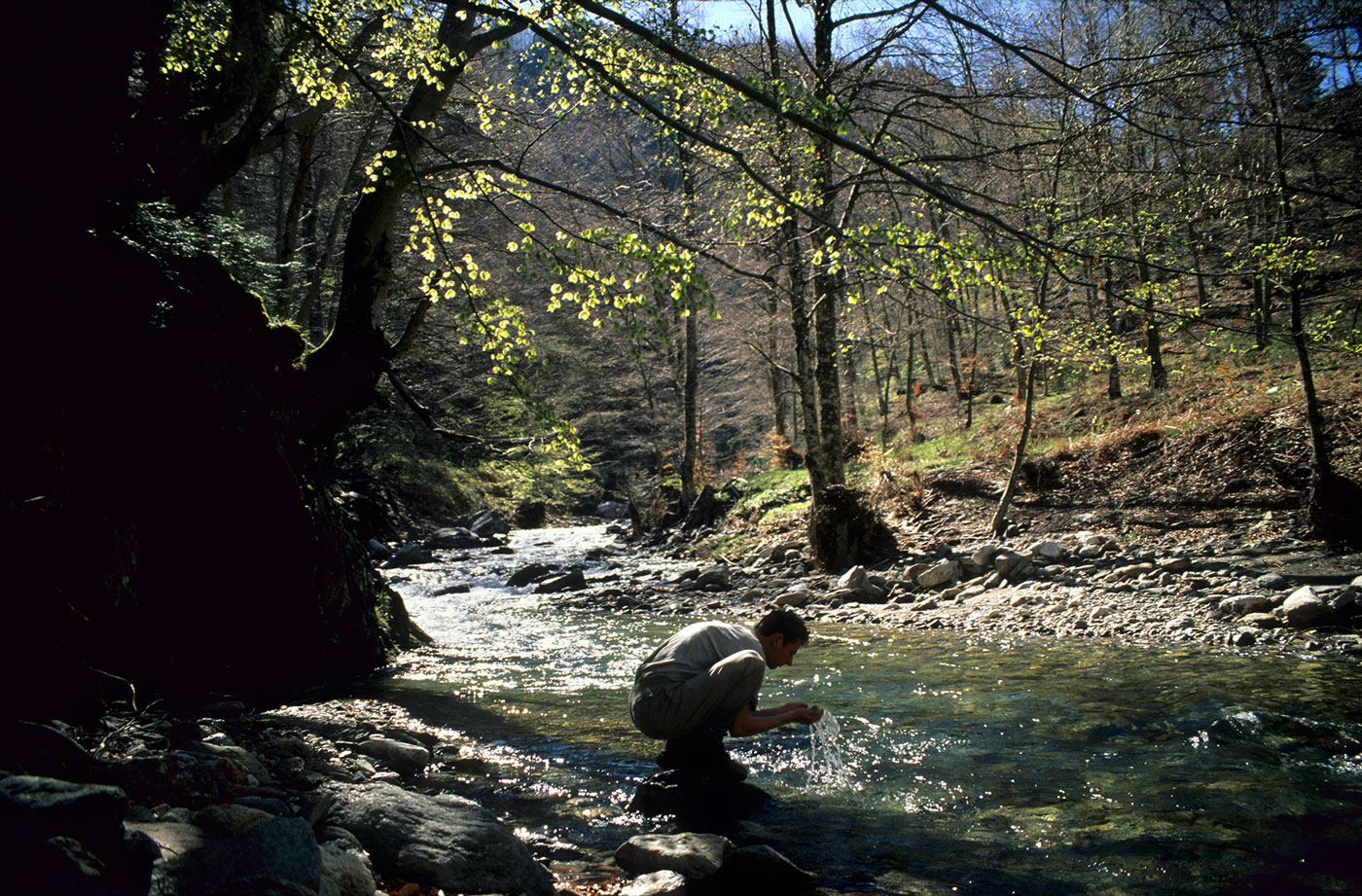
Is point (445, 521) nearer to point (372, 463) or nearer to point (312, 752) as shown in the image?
point (372, 463)

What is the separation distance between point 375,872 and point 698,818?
1.59m

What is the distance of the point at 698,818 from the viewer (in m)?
4.00

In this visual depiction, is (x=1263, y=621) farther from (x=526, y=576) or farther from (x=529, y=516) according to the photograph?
(x=529, y=516)

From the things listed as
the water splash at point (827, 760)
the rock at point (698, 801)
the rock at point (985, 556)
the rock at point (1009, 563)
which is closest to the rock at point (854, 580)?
the rock at point (985, 556)

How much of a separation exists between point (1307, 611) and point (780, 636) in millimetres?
5005

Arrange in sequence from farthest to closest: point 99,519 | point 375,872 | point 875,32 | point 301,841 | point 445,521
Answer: point 445,521, point 875,32, point 99,519, point 375,872, point 301,841

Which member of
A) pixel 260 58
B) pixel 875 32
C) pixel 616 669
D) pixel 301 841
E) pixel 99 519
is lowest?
pixel 616 669

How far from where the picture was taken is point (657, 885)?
3.08 metres

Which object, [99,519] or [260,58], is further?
[260,58]

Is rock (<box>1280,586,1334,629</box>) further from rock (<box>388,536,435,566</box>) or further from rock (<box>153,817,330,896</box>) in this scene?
rock (<box>388,536,435,566</box>)

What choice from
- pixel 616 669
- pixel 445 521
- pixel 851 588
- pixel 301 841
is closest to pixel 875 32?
pixel 851 588

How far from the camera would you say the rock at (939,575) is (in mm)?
10152

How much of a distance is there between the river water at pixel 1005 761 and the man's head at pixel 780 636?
27.9 inches

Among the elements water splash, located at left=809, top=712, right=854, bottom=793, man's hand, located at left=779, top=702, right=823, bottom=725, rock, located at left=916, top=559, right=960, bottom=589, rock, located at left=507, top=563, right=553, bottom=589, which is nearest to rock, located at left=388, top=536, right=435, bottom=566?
rock, located at left=507, top=563, right=553, bottom=589
